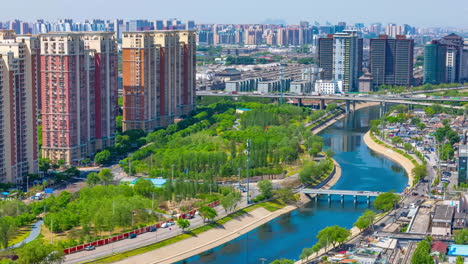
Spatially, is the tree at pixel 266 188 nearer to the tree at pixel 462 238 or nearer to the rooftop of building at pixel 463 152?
the rooftop of building at pixel 463 152

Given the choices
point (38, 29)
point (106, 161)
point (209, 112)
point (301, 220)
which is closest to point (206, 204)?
point (301, 220)

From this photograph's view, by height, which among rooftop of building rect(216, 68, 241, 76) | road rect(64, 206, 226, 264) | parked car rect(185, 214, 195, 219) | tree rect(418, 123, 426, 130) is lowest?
road rect(64, 206, 226, 264)

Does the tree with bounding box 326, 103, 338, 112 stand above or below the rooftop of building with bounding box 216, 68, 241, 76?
below

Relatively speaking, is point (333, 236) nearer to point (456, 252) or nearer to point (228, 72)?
point (456, 252)

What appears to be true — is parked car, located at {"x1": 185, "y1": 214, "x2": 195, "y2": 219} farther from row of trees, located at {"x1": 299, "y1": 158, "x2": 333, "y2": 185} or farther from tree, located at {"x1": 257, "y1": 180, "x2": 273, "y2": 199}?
row of trees, located at {"x1": 299, "y1": 158, "x2": 333, "y2": 185}

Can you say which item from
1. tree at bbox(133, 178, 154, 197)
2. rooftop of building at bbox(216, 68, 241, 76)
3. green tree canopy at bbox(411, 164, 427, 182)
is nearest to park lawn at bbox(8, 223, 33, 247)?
tree at bbox(133, 178, 154, 197)

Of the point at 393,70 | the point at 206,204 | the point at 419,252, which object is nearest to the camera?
the point at 419,252

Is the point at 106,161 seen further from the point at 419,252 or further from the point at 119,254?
the point at 419,252
